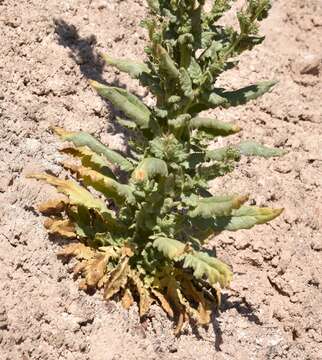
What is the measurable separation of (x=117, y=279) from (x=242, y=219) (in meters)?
0.84

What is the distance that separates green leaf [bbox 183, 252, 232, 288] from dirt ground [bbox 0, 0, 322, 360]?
555 millimetres

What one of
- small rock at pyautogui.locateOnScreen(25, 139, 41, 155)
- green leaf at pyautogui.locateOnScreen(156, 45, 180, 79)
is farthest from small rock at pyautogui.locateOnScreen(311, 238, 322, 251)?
small rock at pyautogui.locateOnScreen(25, 139, 41, 155)

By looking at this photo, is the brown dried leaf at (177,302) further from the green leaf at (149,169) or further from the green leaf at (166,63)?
the green leaf at (166,63)

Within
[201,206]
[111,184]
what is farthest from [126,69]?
[201,206]

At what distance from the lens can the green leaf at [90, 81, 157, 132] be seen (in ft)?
12.2

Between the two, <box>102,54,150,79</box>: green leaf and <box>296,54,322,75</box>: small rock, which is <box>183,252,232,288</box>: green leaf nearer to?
<box>102,54,150,79</box>: green leaf

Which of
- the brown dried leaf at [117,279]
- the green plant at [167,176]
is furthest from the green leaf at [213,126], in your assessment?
the brown dried leaf at [117,279]

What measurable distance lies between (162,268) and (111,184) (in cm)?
65

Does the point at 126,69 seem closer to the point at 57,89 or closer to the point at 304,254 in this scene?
the point at 57,89

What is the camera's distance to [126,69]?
387 centimetres

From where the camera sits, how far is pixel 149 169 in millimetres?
3531

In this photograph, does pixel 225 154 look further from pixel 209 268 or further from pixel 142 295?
pixel 142 295

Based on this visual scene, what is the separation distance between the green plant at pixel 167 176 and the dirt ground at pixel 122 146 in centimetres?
17

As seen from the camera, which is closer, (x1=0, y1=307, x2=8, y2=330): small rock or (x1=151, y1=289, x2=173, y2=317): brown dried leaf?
(x1=0, y1=307, x2=8, y2=330): small rock
